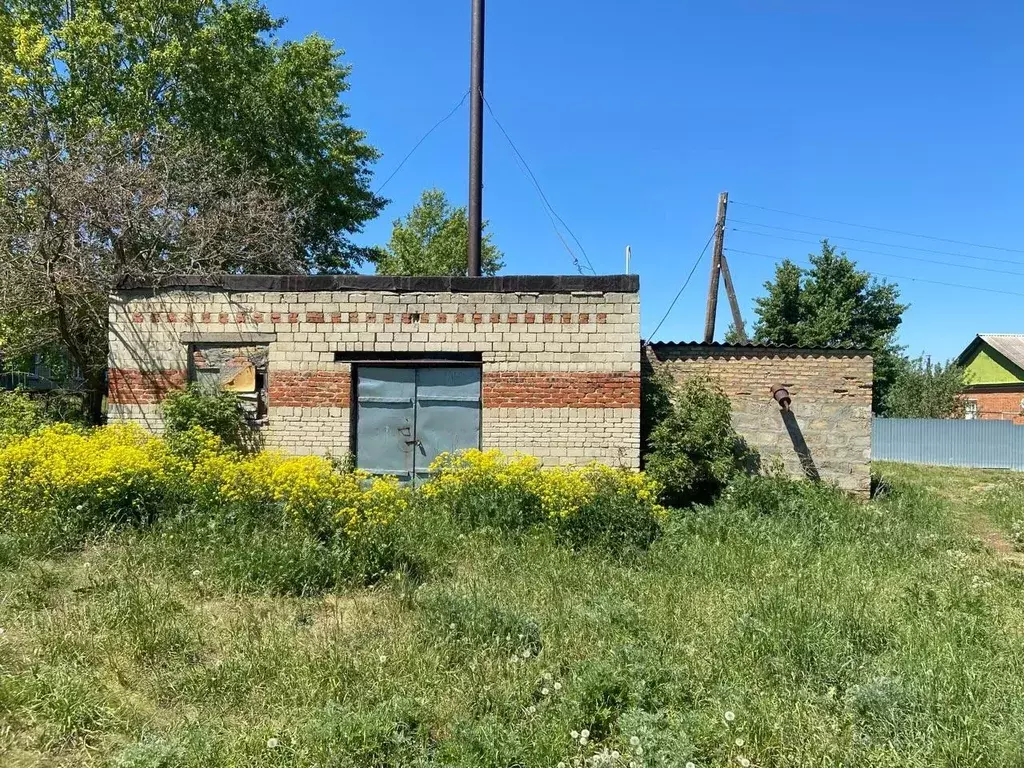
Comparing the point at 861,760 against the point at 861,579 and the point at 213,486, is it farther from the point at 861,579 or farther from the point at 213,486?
the point at 213,486

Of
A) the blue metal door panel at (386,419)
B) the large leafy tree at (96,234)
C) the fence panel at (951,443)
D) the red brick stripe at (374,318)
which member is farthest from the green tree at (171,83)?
the fence panel at (951,443)

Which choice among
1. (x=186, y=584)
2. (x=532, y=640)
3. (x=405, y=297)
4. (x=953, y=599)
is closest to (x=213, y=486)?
(x=186, y=584)

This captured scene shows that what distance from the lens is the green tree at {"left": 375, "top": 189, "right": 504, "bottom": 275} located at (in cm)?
2789

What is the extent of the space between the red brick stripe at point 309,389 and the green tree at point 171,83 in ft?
23.8

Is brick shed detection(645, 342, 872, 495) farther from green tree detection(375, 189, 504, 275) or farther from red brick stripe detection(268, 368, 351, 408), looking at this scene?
green tree detection(375, 189, 504, 275)

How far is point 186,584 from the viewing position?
5152 mm

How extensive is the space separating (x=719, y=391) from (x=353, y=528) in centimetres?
616

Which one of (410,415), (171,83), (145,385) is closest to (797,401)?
(410,415)

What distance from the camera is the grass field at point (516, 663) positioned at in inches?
121

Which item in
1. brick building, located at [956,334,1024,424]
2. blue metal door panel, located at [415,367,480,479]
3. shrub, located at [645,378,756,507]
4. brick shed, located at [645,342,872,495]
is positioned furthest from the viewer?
brick building, located at [956,334,1024,424]

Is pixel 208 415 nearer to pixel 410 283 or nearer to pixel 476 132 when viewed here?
pixel 410 283

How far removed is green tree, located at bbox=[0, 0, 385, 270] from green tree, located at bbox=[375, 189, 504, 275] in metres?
10.1

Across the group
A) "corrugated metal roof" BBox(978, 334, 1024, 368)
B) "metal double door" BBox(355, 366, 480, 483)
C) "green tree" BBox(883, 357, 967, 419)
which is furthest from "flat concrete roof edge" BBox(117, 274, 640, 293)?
"corrugated metal roof" BBox(978, 334, 1024, 368)

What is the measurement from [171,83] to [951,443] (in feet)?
81.6
